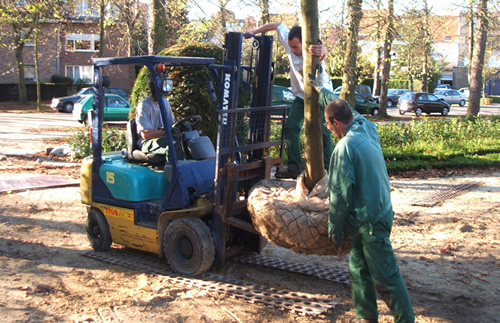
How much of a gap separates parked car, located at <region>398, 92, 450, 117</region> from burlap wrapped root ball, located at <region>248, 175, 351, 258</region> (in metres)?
30.2

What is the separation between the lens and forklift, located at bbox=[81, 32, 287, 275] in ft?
17.7

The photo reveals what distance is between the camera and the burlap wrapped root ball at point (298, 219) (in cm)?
458

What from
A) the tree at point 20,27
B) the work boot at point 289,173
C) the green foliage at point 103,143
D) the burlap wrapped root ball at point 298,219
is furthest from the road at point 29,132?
the burlap wrapped root ball at point 298,219

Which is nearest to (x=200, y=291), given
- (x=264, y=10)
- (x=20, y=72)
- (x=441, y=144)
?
(x=441, y=144)

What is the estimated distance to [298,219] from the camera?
15.2 feet

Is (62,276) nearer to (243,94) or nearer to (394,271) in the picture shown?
→ (394,271)

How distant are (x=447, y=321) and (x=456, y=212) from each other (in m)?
3.97

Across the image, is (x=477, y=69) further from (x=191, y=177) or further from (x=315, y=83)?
(x=315, y=83)

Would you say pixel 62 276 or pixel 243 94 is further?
pixel 243 94

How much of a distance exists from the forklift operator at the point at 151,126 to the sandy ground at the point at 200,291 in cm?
139

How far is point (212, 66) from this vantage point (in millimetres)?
5609

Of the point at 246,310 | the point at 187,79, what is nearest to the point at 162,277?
the point at 246,310

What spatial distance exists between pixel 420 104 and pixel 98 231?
1203 inches

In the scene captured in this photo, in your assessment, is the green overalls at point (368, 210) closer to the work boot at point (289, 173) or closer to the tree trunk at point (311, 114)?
the tree trunk at point (311, 114)
